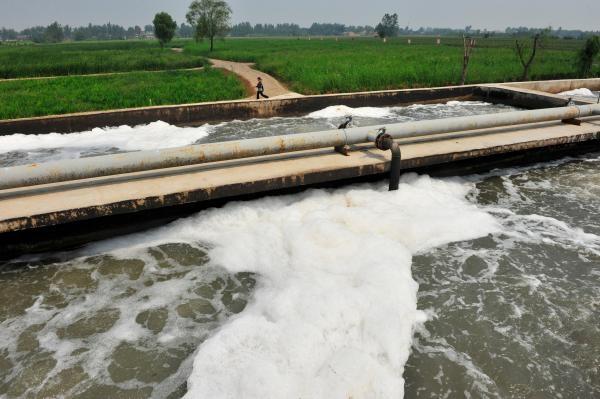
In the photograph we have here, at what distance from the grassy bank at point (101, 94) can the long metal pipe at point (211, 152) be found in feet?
22.1

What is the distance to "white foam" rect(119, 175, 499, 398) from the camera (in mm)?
3080

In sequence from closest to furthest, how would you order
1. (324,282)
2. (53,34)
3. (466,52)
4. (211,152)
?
(324,282), (211,152), (466,52), (53,34)

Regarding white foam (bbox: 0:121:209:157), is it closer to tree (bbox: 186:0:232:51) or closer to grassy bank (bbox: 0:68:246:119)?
grassy bank (bbox: 0:68:246:119)

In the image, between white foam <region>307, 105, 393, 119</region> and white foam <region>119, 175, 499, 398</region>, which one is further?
white foam <region>307, 105, 393, 119</region>

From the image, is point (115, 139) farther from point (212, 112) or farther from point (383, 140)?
point (383, 140)

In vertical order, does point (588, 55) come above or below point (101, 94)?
above

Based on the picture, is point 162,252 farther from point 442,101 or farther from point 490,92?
point 490,92

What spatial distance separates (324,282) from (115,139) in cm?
698

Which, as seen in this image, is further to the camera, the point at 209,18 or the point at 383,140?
the point at 209,18

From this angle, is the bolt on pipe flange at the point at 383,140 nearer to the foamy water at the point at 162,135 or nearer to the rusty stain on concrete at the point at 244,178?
the rusty stain on concrete at the point at 244,178

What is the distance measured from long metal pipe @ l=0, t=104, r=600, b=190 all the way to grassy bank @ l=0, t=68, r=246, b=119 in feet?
22.1

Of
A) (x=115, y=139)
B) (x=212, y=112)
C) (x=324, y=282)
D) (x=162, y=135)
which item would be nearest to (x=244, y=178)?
(x=324, y=282)

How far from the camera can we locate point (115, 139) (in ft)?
29.7

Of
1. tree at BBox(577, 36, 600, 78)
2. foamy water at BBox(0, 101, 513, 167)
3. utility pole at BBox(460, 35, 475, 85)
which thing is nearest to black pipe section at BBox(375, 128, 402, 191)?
foamy water at BBox(0, 101, 513, 167)
